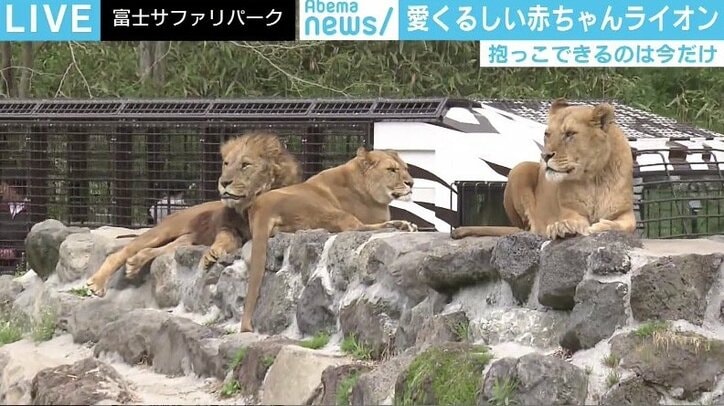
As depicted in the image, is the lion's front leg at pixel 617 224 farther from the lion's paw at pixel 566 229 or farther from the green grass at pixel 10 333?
the green grass at pixel 10 333

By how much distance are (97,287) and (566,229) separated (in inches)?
155

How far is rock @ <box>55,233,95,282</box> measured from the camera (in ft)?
31.0

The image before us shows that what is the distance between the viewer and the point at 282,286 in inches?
301

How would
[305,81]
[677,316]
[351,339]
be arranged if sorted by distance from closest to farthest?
[677,316] < [351,339] < [305,81]

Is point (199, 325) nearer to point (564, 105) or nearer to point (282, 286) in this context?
point (282, 286)

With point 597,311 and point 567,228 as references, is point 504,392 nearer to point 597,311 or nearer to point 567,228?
point 597,311

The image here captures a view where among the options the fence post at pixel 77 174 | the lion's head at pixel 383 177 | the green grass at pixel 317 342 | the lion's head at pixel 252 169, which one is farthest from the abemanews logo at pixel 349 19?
the green grass at pixel 317 342

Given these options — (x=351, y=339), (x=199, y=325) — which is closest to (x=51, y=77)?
(x=199, y=325)

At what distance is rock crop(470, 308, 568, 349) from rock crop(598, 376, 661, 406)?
1.50 ft

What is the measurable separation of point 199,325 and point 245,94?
8799mm

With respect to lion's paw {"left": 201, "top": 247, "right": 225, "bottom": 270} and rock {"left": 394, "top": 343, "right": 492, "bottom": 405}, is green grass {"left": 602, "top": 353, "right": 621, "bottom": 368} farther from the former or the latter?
lion's paw {"left": 201, "top": 247, "right": 225, "bottom": 270}

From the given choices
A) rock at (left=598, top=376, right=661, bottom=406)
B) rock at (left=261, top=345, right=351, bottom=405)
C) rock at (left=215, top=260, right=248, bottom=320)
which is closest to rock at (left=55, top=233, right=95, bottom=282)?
rock at (left=215, top=260, right=248, bottom=320)

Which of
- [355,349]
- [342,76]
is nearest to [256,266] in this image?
[355,349]

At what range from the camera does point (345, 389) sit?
612 cm
